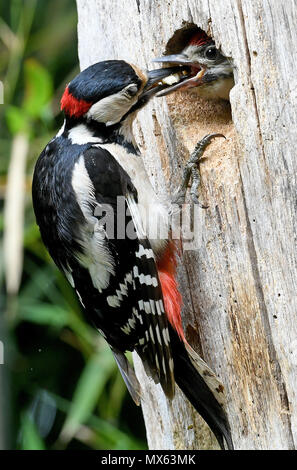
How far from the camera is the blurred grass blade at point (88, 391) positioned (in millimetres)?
2873

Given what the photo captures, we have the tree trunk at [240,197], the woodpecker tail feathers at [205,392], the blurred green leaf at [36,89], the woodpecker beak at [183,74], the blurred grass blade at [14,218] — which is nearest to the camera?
the tree trunk at [240,197]

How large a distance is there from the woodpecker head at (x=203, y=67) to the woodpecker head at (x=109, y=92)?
7 cm

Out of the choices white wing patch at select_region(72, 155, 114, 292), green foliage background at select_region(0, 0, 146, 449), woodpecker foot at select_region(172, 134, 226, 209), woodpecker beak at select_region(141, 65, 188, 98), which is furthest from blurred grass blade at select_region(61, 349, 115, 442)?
woodpecker beak at select_region(141, 65, 188, 98)

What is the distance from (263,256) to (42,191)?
24.3 inches

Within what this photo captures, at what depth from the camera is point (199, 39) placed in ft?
6.89

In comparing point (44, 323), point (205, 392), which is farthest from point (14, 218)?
point (205, 392)

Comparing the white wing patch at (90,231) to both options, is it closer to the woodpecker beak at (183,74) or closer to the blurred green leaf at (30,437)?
the woodpecker beak at (183,74)

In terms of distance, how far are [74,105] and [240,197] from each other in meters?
0.52

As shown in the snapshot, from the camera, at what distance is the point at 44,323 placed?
10.6ft

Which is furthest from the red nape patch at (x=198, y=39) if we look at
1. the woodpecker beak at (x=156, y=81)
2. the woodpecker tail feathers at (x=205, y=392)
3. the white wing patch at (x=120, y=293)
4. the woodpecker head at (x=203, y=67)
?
the woodpecker tail feathers at (x=205, y=392)

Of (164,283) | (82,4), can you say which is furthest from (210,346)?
(82,4)

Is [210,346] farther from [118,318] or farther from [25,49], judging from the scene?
[25,49]

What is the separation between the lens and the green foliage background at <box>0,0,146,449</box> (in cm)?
296

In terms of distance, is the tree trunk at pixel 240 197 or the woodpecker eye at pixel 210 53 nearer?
the tree trunk at pixel 240 197
